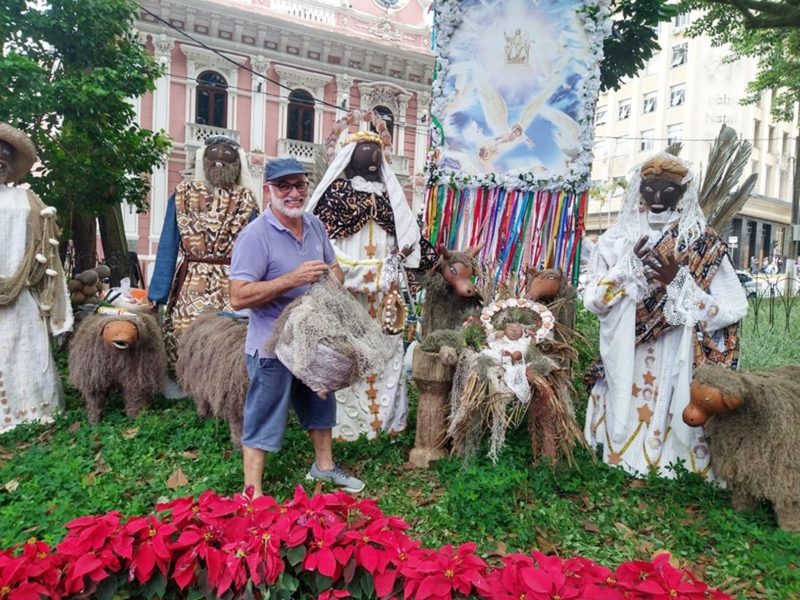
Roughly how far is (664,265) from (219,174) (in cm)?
331

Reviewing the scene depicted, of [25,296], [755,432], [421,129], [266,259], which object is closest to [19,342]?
[25,296]

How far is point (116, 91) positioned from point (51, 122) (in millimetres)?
811

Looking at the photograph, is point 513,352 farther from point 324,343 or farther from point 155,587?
point 155,587

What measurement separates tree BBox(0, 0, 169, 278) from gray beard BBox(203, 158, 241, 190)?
1.80 meters

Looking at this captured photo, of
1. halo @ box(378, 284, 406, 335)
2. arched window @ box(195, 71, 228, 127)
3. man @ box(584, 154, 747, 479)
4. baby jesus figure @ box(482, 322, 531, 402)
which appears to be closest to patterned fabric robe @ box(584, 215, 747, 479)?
man @ box(584, 154, 747, 479)

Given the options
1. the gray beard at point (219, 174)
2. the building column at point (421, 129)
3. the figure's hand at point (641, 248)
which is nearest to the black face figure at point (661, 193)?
the figure's hand at point (641, 248)

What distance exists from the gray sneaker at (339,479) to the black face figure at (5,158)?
10.3ft

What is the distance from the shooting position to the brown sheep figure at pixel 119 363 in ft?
14.3

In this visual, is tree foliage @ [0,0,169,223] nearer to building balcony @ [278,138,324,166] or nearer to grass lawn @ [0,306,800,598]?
grass lawn @ [0,306,800,598]

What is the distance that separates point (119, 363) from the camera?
14.5 ft

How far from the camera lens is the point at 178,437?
424 cm

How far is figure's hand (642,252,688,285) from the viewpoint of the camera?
12.0ft

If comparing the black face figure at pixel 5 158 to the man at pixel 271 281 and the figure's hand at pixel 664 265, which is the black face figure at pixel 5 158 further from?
the figure's hand at pixel 664 265

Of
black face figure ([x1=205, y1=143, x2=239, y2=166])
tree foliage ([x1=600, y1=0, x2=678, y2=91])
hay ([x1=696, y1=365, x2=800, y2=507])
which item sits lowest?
hay ([x1=696, y1=365, x2=800, y2=507])
